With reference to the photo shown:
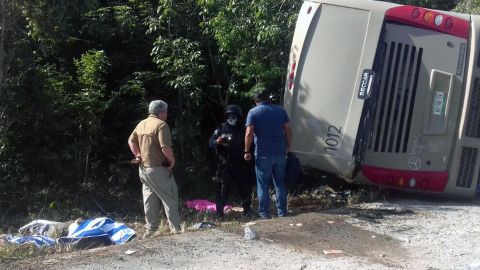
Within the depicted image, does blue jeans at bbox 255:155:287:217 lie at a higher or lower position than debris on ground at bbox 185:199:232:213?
higher

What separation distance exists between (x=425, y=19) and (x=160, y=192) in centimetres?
383

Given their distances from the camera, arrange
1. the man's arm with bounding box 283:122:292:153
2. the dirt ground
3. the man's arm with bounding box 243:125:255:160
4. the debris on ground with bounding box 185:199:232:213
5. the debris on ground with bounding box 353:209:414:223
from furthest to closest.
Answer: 1. the debris on ground with bounding box 185:199:232:213
2. the man's arm with bounding box 283:122:292:153
3. the man's arm with bounding box 243:125:255:160
4. the debris on ground with bounding box 353:209:414:223
5. the dirt ground

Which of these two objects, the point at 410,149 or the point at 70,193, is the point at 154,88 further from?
the point at 410,149

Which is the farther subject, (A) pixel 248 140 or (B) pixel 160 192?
(A) pixel 248 140

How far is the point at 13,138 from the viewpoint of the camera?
9.80 metres

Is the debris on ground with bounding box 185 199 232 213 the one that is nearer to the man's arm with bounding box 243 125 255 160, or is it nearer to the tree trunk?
the man's arm with bounding box 243 125 255 160

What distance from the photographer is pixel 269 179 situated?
8.20 metres

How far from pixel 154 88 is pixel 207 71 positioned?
2.83ft

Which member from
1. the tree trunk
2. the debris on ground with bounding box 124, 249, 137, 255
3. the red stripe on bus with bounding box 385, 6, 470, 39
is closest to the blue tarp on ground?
the debris on ground with bounding box 124, 249, 137, 255

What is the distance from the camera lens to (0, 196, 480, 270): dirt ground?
6.05 metres

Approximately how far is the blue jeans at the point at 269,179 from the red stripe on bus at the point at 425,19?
7.26 ft

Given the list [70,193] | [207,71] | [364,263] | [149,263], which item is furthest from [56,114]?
[364,263]

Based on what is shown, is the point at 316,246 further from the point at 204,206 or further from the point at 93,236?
the point at 204,206

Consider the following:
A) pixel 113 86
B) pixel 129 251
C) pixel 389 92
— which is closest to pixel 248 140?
pixel 389 92
